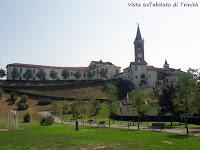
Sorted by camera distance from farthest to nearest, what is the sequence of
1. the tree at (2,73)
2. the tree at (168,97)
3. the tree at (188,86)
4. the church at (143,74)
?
the tree at (2,73) < the church at (143,74) < the tree at (168,97) < the tree at (188,86)

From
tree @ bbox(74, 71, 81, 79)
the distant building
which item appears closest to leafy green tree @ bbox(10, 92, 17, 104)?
the distant building

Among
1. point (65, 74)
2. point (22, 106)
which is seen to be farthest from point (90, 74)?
point (22, 106)

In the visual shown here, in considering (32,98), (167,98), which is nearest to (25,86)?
(32,98)

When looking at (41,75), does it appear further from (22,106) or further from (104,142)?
(104,142)

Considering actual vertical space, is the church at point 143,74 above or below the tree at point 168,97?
above

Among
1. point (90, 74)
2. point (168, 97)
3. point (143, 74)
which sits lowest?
point (168, 97)

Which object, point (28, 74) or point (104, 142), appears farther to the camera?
point (28, 74)

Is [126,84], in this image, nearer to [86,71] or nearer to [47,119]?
[86,71]

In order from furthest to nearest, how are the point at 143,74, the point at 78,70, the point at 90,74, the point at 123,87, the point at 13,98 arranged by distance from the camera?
the point at 78,70
the point at 90,74
the point at 143,74
the point at 123,87
the point at 13,98

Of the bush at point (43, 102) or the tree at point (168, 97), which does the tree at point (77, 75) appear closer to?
the bush at point (43, 102)

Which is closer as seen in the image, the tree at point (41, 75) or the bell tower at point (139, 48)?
the bell tower at point (139, 48)

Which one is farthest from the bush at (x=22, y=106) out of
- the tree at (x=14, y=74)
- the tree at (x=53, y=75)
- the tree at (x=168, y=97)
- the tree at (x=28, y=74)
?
the tree at (x=53, y=75)

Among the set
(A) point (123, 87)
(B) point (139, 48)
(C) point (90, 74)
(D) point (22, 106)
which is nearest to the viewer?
(D) point (22, 106)

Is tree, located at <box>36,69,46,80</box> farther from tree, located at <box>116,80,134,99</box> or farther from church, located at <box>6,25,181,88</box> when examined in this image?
tree, located at <box>116,80,134,99</box>
